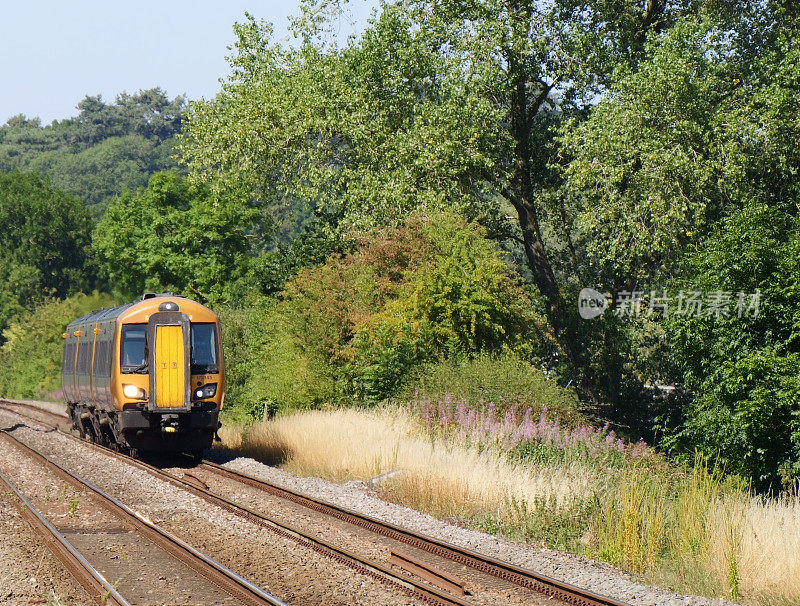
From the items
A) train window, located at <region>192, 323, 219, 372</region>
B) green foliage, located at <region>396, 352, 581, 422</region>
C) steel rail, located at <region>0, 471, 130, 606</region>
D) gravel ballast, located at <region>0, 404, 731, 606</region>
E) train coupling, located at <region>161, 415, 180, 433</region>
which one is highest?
train window, located at <region>192, 323, 219, 372</region>

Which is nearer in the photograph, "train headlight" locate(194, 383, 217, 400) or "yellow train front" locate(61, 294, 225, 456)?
"yellow train front" locate(61, 294, 225, 456)

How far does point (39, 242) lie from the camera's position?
3152 inches

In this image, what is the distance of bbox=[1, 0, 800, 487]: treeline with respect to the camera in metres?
18.1

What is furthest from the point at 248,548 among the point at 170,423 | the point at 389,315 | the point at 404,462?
the point at 389,315

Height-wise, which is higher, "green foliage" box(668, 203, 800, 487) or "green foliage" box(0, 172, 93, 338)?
"green foliage" box(0, 172, 93, 338)

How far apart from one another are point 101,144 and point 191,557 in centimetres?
15502

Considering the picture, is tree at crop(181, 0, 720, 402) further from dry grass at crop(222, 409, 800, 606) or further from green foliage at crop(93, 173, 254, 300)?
green foliage at crop(93, 173, 254, 300)

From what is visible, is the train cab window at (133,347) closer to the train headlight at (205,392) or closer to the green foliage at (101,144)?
the train headlight at (205,392)

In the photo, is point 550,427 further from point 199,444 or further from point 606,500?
point 199,444

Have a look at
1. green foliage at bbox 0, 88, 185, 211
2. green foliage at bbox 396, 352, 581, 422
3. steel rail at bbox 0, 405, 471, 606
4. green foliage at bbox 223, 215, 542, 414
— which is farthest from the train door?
green foliage at bbox 0, 88, 185, 211

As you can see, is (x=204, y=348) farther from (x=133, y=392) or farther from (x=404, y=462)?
(x=404, y=462)

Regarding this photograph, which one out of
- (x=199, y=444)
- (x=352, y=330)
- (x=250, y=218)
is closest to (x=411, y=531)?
(x=199, y=444)

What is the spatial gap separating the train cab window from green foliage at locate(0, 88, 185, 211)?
363ft

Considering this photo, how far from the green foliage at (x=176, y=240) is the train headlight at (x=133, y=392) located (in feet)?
109
